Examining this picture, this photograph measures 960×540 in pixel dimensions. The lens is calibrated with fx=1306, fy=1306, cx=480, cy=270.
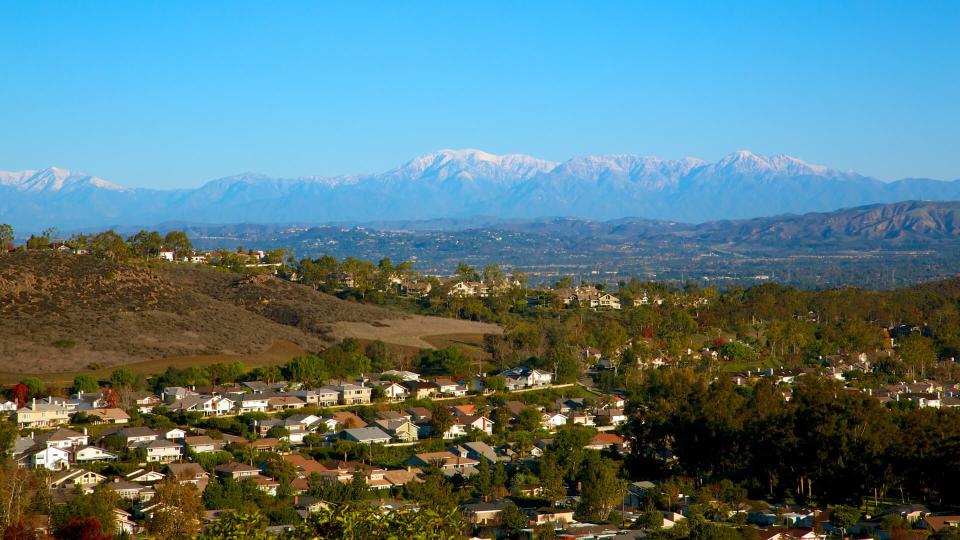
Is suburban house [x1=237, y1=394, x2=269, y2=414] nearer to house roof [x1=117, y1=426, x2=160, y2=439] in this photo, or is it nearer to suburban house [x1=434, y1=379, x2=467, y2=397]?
house roof [x1=117, y1=426, x2=160, y2=439]

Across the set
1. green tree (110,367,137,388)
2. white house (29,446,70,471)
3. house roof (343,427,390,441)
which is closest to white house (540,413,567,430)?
house roof (343,427,390,441)

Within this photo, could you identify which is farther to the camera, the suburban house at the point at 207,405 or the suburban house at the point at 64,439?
the suburban house at the point at 207,405

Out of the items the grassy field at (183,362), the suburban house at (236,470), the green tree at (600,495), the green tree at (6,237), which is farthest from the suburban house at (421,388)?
the green tree at (6,237)

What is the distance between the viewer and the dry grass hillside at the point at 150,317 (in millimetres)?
52375

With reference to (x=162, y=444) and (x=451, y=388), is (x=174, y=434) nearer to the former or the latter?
(x=162, y=444)

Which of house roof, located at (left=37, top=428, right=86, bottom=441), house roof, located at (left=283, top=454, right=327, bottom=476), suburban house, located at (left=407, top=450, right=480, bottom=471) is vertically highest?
house roof, located at (left=37, top=428, right=86, bottom=441)

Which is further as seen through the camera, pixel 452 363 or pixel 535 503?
pixel 452 363

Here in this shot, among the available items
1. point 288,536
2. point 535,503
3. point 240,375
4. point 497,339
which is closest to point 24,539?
point 288,536

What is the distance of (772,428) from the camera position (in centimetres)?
3712

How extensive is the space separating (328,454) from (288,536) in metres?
16.1

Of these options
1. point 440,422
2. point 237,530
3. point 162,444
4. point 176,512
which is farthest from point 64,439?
point 237,530

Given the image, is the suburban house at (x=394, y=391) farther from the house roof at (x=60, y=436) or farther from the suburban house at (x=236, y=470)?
the suburban house at (x=236, y=470)

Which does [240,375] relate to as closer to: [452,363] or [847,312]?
[452,363]

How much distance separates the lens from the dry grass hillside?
172 feet
